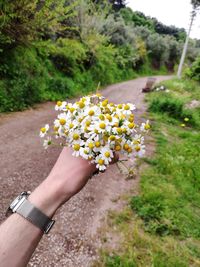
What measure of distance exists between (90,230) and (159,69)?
31785mm

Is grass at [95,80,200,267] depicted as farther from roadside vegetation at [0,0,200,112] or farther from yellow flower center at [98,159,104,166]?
roadside vegetation at [0,0,200,112]

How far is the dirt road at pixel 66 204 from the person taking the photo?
305 cm

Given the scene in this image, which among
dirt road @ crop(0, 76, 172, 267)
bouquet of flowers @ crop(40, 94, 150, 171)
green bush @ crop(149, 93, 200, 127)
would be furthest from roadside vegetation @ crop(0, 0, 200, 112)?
bouquet of flowers @ crop(40, 94, 150, 171)

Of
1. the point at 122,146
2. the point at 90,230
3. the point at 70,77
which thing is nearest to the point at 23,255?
the point at 122,146

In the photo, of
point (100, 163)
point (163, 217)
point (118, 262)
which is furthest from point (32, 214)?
point (163, 217)

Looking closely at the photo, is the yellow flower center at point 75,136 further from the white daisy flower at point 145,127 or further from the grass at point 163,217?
the grass at point 163,217

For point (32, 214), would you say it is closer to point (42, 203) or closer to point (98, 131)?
point (42, 203)

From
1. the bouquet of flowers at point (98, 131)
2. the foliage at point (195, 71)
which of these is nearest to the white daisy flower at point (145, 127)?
the bouquet of flowers at point (98, 131)

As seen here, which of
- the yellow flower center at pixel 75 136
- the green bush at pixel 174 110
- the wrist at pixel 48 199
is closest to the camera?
the wrist at pixel 48 199

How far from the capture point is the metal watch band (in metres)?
1.18

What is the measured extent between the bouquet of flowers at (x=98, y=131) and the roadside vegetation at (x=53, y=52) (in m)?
6.25

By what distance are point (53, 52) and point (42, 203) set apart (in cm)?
1092

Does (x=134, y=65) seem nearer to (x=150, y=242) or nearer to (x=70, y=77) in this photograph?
(x=70, y=77)

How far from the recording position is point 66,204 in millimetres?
3951
